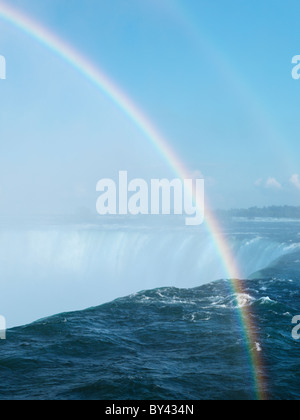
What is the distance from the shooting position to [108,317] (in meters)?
26.5

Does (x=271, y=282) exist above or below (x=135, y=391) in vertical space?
above

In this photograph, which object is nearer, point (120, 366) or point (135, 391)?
point (135, 391)

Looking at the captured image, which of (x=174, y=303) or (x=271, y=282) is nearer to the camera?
(x=174, y=303)

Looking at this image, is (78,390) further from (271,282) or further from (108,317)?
(271,282)

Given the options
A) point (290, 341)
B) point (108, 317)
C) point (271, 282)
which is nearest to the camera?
point (290, 341)

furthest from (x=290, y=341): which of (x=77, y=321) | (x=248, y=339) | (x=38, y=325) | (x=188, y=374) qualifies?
(x=38, y=325)

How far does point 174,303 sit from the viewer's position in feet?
93.6

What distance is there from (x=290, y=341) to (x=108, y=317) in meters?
12.1

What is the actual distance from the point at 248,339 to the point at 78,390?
9788mm

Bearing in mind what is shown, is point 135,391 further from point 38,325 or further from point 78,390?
point 38,325
